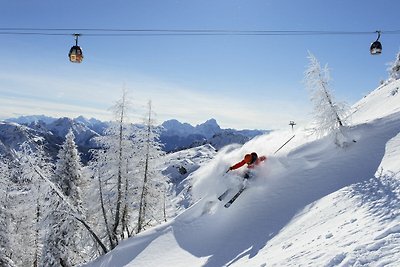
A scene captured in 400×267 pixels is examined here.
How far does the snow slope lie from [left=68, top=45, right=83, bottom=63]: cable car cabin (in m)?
11.1

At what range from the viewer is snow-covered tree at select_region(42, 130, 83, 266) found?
28919mm

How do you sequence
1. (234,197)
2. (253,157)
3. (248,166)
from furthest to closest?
(248,166) → (253,157) → (234,197)

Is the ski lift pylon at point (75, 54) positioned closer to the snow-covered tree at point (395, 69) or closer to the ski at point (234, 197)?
the ski at point (234, 197)

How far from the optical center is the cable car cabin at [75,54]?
1625cm

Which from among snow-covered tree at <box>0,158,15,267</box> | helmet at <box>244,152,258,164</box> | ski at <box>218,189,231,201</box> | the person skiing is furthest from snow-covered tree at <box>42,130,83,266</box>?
helmet at <box>244,152,258,164</box>

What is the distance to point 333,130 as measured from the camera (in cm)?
2139

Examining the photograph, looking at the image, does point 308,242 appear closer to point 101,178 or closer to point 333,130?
point 333,130

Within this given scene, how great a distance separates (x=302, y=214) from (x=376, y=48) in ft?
36.0

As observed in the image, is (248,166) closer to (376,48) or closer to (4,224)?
(376,48)

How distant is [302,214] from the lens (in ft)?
54.9

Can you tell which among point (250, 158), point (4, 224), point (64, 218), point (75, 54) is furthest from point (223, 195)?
point (4, 224)

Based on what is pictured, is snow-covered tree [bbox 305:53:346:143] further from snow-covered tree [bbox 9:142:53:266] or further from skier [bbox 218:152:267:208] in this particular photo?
snow-covered tree [bbox 9:142:53:266]

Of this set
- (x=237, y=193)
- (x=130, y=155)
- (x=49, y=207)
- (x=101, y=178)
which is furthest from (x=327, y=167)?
(x=49, y=207)

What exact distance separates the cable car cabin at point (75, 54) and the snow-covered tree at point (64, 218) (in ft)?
46.8
